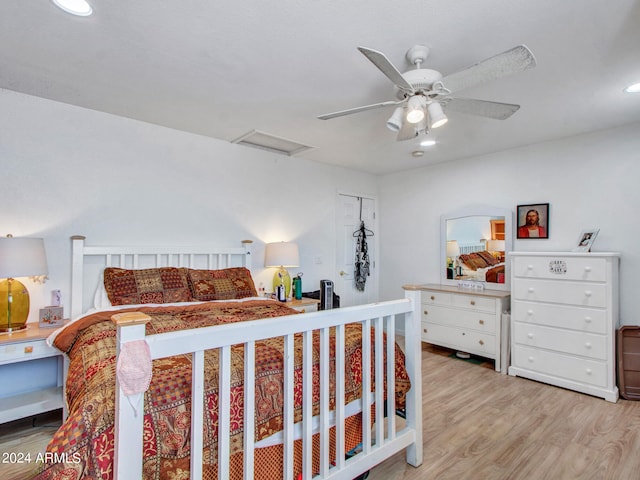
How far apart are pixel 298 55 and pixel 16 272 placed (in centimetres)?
229

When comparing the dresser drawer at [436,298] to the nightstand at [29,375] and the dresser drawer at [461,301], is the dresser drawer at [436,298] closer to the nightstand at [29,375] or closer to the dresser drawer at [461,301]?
the dresser drawer at [461,301]

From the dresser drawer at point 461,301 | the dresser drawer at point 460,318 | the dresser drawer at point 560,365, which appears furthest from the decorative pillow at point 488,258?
the dresser drawer at point 560,365

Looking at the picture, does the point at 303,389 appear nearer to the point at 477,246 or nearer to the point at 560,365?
the point at 560,365

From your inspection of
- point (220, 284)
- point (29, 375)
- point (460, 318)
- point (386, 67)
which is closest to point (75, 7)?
point (386, 67)

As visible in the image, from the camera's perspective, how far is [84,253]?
2.81 metres

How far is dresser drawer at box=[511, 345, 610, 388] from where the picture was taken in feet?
9.78

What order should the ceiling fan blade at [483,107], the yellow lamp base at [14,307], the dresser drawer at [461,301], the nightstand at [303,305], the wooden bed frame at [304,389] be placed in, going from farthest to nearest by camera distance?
the dresser drawer at [461,301]
the nightstand at [303,305]
the yellow lamp base at [14,307]
the ceiling fan blade at [483,107]
the wooden bed frame at [304,389]

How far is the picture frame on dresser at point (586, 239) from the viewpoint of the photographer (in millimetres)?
3273

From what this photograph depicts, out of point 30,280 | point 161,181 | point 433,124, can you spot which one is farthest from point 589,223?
point 30,280

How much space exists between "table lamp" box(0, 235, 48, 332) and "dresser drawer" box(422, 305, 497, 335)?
382 centimetres

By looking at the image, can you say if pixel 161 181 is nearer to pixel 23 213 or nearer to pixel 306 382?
pixel 23 213

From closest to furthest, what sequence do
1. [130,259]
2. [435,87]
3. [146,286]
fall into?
[435,87] → [146,286] → [130,259]

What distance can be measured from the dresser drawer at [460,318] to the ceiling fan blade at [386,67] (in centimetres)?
280

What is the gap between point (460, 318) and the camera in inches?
155
